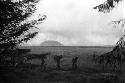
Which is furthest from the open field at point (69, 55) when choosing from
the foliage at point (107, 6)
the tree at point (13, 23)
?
the foliage at point (107, 6)

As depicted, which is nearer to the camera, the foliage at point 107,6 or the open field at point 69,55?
the foliage at point 107,6

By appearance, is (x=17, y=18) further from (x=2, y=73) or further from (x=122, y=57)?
(x=122, y=57)

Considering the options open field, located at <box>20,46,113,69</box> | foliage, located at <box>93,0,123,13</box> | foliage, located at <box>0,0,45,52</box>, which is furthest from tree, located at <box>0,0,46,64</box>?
open field, located at <box>20,46,113,69</box>

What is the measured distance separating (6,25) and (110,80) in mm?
21343

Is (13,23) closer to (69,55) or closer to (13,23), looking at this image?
(13,23)

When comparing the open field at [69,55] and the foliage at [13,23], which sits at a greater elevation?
the foliage at [13,23]

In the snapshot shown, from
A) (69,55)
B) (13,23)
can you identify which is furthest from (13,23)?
(69,55)

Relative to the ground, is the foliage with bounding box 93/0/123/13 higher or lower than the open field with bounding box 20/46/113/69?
higher

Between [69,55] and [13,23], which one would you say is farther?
[69,55]

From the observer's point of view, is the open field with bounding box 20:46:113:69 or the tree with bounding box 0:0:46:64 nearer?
the tree with bounding box 0:0:46:64

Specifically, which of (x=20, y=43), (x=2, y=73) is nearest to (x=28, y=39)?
(x=20, y=43)

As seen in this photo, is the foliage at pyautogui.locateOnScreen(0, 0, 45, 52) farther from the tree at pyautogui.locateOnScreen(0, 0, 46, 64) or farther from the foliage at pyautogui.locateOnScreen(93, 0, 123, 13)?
the foliage at pyautogui.locateOnScreen(93, 0, 123, 13)

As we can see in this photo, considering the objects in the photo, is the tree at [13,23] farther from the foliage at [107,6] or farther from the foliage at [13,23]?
the foliage at [107,6]

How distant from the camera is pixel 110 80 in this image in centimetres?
3219
